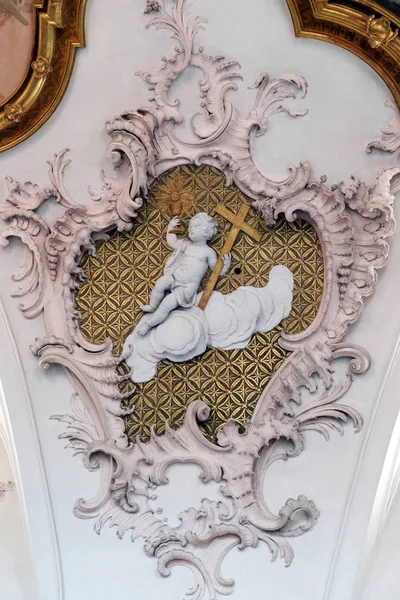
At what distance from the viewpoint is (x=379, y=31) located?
677cm

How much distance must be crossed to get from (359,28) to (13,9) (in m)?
2.47

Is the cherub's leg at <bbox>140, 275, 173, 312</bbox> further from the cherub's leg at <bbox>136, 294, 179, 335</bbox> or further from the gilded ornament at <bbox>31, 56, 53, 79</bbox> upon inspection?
the gilded ornament at <bbox>31, 56, 53, 79</bbox>

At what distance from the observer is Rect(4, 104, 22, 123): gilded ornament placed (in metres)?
7.14

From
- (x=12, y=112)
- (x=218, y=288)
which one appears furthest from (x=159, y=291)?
(x=12, y=112)

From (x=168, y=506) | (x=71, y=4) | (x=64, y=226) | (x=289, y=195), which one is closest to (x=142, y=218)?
(x=64, y=226)

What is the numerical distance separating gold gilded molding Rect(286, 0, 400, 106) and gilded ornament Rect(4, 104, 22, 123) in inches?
82.3

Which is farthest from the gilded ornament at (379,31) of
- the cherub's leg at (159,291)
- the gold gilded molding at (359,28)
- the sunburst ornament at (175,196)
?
the cherub's leg at (159,291)

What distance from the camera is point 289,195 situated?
705 centimetres

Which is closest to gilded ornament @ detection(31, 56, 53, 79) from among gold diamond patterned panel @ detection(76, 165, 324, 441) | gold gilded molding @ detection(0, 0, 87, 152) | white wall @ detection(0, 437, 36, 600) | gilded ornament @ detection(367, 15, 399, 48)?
gold gilded molding @ detection(0, 0, 87, 152)

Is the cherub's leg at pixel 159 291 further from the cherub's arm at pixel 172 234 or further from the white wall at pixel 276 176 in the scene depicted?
the white wall at pixel 276 176

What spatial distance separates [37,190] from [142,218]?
0.80 meters

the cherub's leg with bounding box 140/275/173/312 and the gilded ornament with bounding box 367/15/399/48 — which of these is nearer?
the gilded ornament with bounding box 367/15/399/48

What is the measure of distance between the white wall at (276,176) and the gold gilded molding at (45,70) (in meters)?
0.08

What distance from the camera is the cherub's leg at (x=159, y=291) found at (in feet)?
23.5
